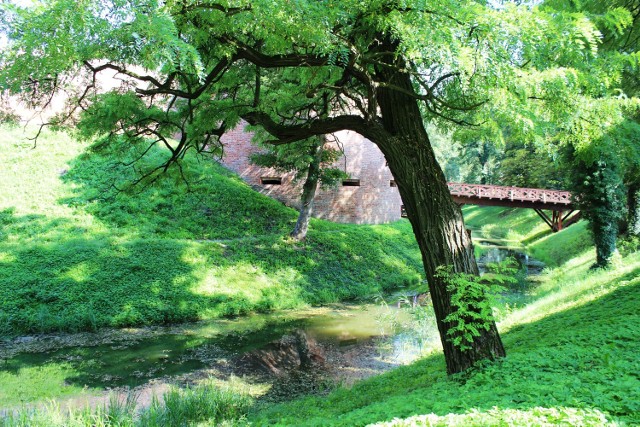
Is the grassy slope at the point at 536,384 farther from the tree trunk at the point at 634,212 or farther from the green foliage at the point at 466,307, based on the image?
the tree trunk at the point at 634,212

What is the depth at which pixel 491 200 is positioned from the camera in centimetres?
2686

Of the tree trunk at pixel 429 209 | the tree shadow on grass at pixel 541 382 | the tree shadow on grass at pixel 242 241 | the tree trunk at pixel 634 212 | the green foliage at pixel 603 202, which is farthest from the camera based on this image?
the tree trunk at pixel 634 212

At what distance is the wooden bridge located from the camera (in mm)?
25141

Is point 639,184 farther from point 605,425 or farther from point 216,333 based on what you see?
point 605,425

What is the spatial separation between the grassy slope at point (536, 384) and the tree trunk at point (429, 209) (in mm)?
296

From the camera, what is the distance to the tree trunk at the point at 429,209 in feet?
16.5

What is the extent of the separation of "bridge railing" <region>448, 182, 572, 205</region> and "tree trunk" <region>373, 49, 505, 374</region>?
71.2 feet

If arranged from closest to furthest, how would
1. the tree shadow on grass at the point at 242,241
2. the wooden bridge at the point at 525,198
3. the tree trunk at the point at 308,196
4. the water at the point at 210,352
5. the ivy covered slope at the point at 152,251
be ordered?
1. the water at the point at 210,352
2. the ivy covered slope at the point at 152,251
3. the tree shadow on grass at the point at 242,241
4. the tree trunk at the point at 308,196
5. the wooden bridge at the point at 525,198

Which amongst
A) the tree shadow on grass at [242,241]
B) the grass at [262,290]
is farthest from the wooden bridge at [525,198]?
the tree shadow on grass at [242,241]

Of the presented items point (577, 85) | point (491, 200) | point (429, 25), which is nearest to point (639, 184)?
point (491, 200)

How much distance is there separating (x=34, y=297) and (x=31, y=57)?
905cm

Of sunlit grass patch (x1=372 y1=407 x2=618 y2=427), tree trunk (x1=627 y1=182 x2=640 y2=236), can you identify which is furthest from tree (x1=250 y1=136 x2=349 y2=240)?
sunlit grass patch (x1=372 y1=407 x2=618 y2=427)

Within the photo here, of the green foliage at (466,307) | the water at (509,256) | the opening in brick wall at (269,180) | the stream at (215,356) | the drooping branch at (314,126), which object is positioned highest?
the opening in brick wall at (269,180)

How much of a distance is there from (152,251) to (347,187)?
39.3ft
